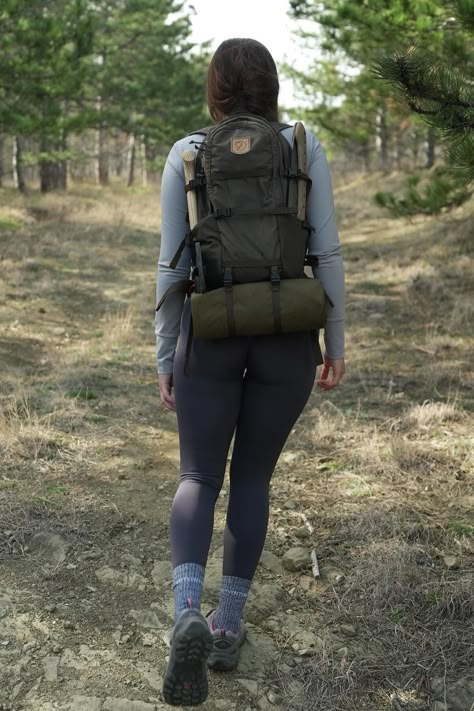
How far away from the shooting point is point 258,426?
2109 mm

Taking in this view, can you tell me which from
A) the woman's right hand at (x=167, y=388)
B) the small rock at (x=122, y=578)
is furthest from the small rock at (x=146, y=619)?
the woman's right hand at (x=167, y=388)

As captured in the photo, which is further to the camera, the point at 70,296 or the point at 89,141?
the point at 89,141

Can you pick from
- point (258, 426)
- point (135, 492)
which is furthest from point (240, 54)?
point (135, 492)

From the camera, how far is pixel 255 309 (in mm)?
1924

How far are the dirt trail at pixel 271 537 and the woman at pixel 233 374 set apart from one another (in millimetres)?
526

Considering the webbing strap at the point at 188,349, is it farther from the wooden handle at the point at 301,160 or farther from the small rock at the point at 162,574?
the small rock at the point at 162,574

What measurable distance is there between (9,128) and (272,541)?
10.8 m

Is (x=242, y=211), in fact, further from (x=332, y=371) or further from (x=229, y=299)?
(x=332, y=371)

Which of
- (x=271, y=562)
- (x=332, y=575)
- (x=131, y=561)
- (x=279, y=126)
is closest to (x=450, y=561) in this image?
(x=332, y=575)

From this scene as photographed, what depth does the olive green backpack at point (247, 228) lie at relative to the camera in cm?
192

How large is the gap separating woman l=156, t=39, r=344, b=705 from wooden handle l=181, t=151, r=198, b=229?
2.4 inches

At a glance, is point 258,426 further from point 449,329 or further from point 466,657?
point 449,329

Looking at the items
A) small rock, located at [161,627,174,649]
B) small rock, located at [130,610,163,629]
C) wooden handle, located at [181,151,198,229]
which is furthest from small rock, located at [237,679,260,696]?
wooden handle, located at [181,151,198,229]

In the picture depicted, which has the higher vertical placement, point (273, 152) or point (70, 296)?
point (273, 152)
